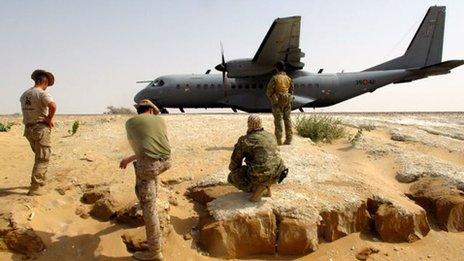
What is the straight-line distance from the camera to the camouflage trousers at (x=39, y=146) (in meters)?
6.92

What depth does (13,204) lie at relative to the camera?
6680 millimetres

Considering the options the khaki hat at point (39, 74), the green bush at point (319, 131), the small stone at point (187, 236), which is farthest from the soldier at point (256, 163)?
the green bush at point (319, 131)

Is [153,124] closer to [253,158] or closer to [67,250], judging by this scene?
[253,158]

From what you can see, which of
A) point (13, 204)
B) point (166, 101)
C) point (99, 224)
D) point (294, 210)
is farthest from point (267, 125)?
point (166, 101)

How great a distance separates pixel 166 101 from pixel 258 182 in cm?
1569

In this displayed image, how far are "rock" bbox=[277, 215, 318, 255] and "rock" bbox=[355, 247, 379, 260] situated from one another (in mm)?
853

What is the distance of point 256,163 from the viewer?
21.3 feet

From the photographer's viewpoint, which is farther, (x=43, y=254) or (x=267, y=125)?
(x=267, y=125)

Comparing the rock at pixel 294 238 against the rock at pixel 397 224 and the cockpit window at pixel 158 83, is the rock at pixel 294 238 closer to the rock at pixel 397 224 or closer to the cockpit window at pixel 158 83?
the rock at pixel 397 224

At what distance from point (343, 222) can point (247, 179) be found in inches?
80.2

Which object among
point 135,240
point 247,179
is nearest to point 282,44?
point 247,179

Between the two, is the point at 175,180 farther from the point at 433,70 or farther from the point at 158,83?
the point at 433,70

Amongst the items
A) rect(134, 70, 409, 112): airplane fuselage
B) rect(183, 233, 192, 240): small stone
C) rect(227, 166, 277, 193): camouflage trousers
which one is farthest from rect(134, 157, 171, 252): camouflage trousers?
rect(134, 70, 409, 112): airplane fuselage

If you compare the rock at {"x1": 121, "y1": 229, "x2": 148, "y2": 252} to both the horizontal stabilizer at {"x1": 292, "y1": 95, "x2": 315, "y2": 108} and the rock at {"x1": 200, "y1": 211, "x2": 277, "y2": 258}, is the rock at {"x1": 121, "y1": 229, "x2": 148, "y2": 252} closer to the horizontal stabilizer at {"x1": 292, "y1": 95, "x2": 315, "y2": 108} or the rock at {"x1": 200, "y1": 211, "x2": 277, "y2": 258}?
the rock at {"x1": 200, "y1": 211, "x2": 277, "y2": 258}
